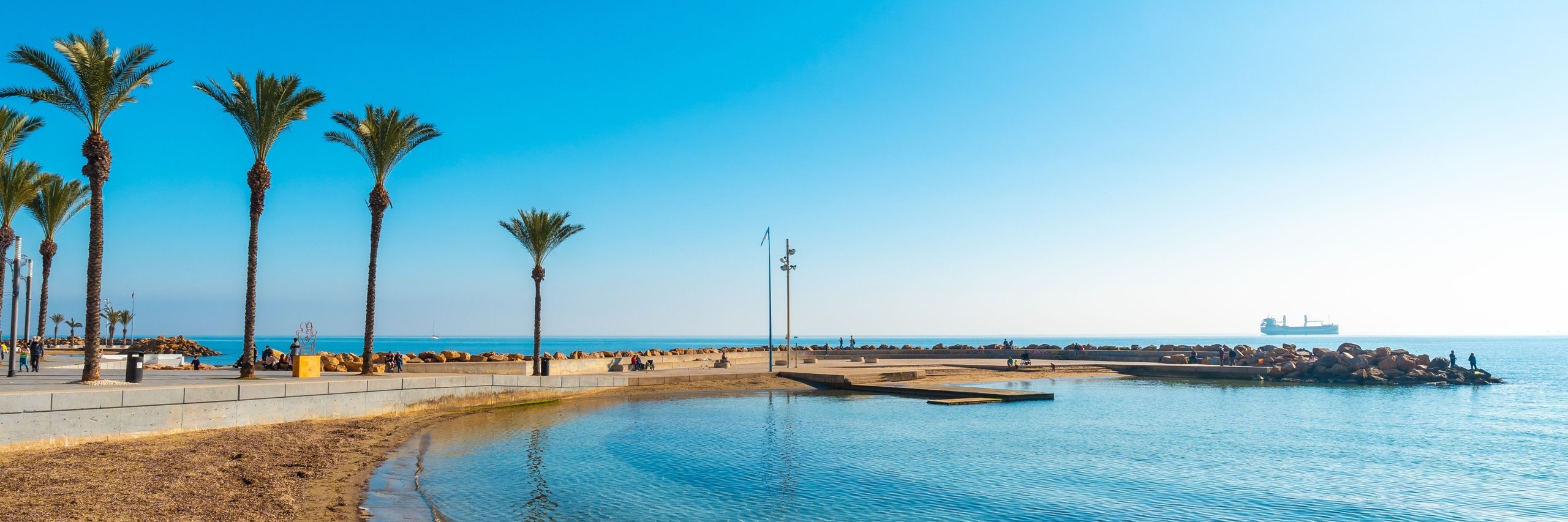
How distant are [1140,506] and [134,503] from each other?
15.4 metres

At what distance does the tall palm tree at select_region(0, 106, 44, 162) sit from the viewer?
91.7 ft

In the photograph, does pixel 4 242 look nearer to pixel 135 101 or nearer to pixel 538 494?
pixel 135 101

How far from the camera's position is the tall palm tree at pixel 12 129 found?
1100 inches

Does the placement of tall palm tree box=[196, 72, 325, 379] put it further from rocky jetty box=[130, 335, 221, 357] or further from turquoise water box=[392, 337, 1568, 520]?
rocky jetty box=[130, 335, 221, 357]

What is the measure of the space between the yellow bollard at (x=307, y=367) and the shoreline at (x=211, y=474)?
429 cm

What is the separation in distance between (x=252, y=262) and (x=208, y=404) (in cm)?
787

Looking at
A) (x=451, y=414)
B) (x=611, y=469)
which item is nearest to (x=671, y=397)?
(x=451, y=414)

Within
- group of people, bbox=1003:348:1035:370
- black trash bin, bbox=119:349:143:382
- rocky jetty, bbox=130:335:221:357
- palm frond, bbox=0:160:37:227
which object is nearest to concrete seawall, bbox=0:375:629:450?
black trash bin, bbox=119:349:143:382

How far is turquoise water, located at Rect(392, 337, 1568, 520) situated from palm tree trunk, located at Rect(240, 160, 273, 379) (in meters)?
6.39

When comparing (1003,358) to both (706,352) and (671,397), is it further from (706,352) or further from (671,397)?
(671,397)

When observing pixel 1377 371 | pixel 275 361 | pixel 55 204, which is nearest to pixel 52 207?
pixel 55 204

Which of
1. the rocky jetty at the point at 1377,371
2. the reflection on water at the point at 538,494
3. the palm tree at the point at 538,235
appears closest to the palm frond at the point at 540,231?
the palm tree at the point at 538,235

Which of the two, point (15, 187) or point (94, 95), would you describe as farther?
point (15, 187)

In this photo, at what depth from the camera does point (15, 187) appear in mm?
36062
